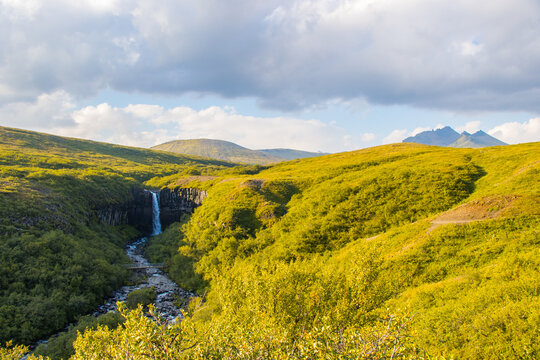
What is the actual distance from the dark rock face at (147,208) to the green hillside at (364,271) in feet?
72.3

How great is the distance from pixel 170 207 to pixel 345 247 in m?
82.6

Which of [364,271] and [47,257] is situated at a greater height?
[364,271]

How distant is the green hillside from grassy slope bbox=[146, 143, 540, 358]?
0.51ft

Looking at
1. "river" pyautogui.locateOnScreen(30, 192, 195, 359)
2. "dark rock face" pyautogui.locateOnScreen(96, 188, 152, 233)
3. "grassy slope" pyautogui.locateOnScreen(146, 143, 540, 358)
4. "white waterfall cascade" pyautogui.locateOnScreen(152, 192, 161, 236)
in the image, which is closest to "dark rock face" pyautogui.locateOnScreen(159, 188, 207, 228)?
"white waterfall cascade" pyautogui.locateOnScreen(152, 192, 161, 236)

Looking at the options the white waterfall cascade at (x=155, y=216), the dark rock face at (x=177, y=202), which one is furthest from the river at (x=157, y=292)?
the white waterfall cascade at (x=155, y=216)

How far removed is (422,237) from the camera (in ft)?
116

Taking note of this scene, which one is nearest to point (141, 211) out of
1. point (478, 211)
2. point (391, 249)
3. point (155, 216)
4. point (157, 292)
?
point (155, 216)

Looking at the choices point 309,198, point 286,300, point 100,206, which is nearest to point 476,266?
point 286,300

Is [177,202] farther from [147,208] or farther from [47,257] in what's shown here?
[47,257]

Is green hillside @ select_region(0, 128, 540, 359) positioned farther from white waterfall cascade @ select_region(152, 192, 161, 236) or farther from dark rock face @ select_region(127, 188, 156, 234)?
dark rock face @ select_region(127, 188, 156, 234)

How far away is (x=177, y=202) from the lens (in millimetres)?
104000

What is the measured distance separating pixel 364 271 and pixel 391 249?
18.0m

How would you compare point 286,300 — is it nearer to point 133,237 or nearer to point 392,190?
point 392,190

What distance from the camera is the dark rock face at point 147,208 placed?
310 ft
